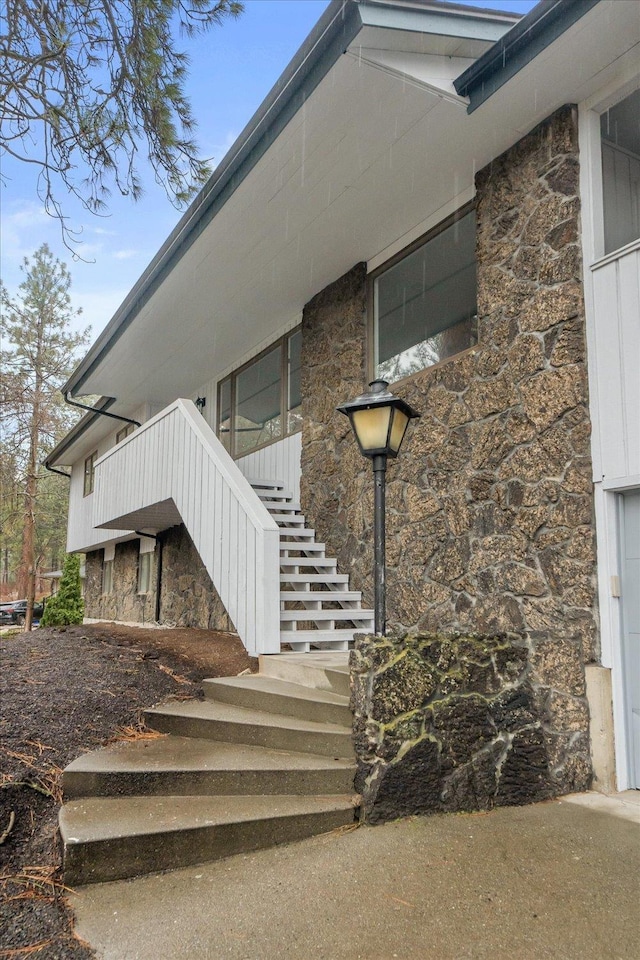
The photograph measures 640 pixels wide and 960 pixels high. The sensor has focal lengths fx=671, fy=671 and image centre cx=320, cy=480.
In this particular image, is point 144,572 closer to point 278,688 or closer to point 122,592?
point 122,592

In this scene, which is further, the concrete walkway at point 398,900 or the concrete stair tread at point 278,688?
the concrete stair tread at point 278,688

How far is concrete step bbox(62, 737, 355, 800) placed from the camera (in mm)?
3393

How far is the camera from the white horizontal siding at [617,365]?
3.99 metres

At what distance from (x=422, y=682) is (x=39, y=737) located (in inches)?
91.2

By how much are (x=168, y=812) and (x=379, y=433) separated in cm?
238

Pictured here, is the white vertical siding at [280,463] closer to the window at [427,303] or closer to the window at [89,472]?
the window at [427,303]

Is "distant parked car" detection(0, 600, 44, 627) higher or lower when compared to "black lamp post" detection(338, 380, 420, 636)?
lower

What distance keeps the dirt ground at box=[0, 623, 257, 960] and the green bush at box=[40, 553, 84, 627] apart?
218 inches

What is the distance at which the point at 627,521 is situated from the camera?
4059 mm

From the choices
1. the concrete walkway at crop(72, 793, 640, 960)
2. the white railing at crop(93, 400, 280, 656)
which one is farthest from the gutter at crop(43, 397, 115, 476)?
the concrete walkway at crop(72, 793, 640, 960)

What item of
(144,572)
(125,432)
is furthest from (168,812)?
(125,432)

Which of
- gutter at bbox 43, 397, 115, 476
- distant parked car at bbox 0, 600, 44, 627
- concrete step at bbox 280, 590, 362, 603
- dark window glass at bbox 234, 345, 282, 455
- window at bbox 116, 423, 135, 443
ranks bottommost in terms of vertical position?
distant parked car at bbox 0, 600, 44, 627

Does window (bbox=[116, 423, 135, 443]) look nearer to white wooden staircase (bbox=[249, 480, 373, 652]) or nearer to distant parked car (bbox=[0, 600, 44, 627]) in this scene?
white wooden staircase (bbox=[249, 480, 373, 652])

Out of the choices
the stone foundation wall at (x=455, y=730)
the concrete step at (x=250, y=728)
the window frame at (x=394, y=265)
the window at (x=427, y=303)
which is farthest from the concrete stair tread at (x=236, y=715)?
the window at (x=427, y=303)
